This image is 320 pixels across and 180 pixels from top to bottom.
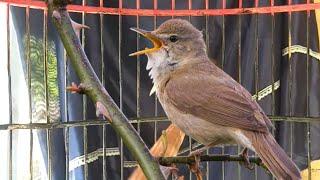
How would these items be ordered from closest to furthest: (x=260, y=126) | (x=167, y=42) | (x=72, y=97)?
(x=260, y=126) → (x=167, y=42) → (x=72, y=97)

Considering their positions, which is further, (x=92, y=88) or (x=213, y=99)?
(x=213, y=99)

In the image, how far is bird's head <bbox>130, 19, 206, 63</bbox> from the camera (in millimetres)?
1286

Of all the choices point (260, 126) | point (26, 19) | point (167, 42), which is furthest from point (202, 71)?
point (26, 19)

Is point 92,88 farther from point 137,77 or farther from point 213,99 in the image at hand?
point 137,77

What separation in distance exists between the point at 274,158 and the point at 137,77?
4.30 ft

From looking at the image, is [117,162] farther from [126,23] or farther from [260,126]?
[260,126]

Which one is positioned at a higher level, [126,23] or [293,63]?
[126,23]

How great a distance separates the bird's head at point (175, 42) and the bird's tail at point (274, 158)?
312 mm

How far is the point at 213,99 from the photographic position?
1.25 metres

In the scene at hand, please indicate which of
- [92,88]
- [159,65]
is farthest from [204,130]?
[92,88]

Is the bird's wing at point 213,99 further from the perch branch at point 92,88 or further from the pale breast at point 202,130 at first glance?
the perch branch at point 92,88

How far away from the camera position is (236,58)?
2.29 meters

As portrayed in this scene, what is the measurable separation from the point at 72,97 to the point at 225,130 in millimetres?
1024

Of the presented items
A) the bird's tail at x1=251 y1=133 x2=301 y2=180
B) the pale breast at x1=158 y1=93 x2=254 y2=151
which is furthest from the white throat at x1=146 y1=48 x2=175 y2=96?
the bird's tail at x1=251 y1=133 x2=301 y2=180
